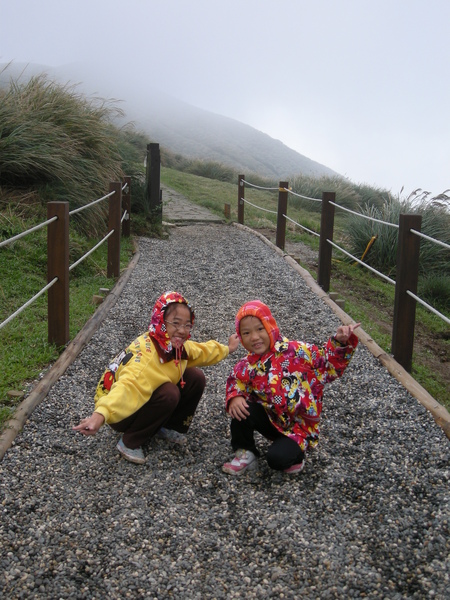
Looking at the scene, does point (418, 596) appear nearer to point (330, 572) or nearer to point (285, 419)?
point (330, 572)

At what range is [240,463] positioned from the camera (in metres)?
2.85

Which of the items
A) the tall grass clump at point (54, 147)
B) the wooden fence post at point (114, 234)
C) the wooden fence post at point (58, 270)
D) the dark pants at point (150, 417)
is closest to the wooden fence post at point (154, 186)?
the tall grass clump at point (54, 147)

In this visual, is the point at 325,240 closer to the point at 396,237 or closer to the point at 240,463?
the point at 396,237

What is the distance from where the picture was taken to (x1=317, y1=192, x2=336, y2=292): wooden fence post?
644 centimetres

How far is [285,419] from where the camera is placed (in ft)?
9.55

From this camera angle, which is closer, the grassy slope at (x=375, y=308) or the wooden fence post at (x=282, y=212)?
the grassy slope at (x=375, y=308)

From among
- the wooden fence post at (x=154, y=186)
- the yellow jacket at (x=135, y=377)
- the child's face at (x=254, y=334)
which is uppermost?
the wooden fence post at (x=154, y=186)

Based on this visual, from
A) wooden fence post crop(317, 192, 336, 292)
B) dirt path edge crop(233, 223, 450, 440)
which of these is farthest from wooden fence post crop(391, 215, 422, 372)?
wooden fence post crop(317, 192, 336, 292)

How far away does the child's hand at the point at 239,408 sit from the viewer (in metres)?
2.85

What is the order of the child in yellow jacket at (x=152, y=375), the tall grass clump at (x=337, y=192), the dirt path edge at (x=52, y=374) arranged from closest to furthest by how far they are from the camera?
the child in yellow jacket at (x=152, y=375)
the dirt path edge at (x=52, y=374)
the tall grass clump at (x=337, y=192)

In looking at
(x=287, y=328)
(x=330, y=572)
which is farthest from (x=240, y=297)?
(x=330, y=572)

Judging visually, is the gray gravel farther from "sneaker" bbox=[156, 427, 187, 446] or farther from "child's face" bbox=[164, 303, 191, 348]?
"child's face" bbox=[164, 303, 191, 348]

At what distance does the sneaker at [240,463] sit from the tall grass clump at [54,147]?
4.92 m

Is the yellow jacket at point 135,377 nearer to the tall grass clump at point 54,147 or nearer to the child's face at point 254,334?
the child's face at point 254,334
